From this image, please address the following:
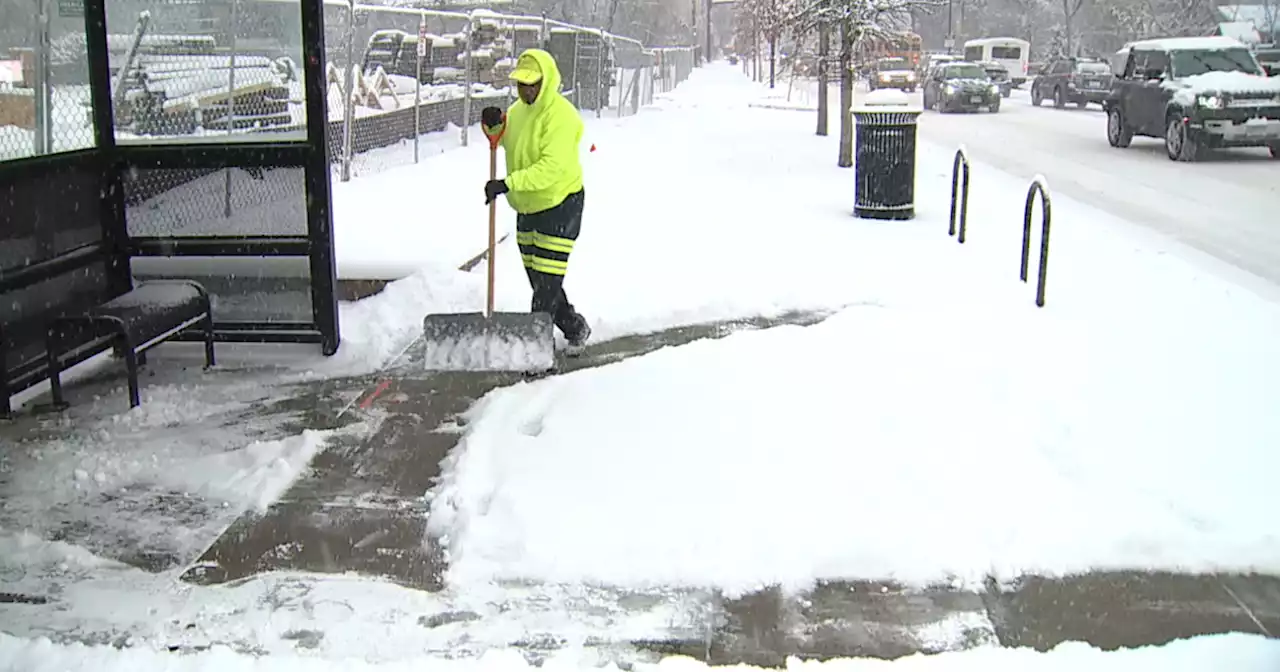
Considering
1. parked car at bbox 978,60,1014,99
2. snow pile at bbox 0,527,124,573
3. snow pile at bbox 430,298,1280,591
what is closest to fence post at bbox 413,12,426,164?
snow pile at bbox 430,298,1280,591

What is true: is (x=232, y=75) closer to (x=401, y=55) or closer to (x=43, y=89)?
(x=43, y=89)

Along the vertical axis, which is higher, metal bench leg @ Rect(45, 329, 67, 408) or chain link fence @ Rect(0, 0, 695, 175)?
chain link fence @ Rect(0, 0, 695, 175)

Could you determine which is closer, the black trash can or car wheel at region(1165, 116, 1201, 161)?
the black trash can

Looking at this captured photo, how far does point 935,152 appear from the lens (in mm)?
20734

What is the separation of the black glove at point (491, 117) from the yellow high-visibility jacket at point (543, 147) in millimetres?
89

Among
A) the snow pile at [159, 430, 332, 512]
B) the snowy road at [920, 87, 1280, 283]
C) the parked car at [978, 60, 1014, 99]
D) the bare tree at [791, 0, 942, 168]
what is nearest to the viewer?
the snow pile at [159, 430, 332, 512]

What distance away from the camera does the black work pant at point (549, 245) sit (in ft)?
22.8

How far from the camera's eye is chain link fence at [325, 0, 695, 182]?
1418 centimetres

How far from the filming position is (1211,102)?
1831 cm

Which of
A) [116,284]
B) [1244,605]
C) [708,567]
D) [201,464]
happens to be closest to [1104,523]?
[1244,605]

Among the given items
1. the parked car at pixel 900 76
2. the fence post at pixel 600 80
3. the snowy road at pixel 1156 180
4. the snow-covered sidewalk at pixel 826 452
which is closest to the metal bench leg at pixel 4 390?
the snow-covered sidewalk at pixel 826 452

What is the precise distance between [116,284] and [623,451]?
3.77m

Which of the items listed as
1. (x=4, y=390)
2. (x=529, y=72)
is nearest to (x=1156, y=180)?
(x=529, y=72)

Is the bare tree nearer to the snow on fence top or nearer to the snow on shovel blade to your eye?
the snow on fence top
